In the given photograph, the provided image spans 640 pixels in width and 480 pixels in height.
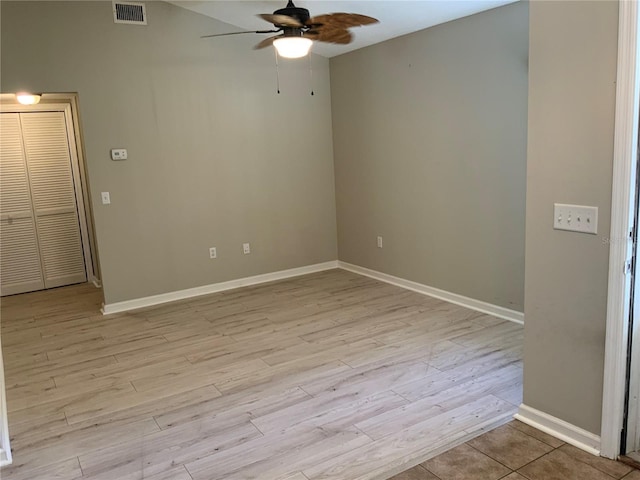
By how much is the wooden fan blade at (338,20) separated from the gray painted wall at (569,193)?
129 cm

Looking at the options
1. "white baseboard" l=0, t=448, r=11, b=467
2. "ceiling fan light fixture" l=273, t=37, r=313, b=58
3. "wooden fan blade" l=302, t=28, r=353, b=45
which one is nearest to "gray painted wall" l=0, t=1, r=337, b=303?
"wooden fan blade" l=302, t=28, r=353, b=45

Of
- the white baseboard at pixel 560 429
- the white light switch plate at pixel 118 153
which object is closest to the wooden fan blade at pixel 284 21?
the white light switch plate at pixel 118 153

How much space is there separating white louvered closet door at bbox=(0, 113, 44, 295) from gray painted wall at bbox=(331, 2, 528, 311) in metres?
3.65

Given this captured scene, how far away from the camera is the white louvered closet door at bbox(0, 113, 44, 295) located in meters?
5.59

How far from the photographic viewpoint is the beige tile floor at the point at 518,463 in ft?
7.37

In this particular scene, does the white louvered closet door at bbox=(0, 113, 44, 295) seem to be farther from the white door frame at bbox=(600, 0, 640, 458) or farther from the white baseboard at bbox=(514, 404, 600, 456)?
the white door frame at bbox=(600, 0, 640, 458)

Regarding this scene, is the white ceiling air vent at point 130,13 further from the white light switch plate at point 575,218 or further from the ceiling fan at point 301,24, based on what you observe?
the white light switch plate at point 575,218

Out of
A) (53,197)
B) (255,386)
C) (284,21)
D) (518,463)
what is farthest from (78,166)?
(518,463)

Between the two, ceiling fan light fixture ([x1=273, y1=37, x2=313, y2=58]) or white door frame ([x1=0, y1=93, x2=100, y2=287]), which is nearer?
ceiling fan light fixture ([x1=273, y1=37, x2=313, y2=58])

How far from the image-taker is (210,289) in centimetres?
552

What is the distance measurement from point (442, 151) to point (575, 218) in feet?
8.04

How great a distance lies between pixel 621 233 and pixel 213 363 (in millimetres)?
2741

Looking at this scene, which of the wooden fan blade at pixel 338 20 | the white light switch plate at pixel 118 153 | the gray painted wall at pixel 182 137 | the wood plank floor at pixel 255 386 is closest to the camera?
the wood plank floor at pixel 255 386

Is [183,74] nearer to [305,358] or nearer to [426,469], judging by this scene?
[305,358]
